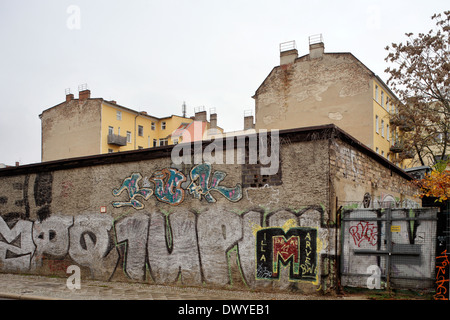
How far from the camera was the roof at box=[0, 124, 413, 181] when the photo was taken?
9680 millimetres

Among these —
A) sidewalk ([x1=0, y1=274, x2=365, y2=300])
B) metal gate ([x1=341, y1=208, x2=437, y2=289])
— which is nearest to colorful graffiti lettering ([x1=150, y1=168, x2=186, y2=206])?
sidewalk ([x1=0, y1=274, x2=365, y2=300])

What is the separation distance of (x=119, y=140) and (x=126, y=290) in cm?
3354

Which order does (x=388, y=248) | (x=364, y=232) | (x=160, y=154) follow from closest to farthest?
(x=388, y=248), (x=364, y=232), (x=160, y=154)

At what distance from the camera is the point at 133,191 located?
40.2ft

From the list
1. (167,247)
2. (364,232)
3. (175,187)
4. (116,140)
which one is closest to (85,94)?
(116,140)

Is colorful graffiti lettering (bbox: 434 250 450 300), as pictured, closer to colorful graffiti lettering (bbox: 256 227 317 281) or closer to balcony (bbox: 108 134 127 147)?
colorful graffiti lettering (bbox: 256 227 317 281)

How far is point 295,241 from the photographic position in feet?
31.8

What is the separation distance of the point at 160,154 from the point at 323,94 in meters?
20.2

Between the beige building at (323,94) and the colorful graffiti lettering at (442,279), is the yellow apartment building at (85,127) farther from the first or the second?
the colorful graffiti lettering at (442,279)

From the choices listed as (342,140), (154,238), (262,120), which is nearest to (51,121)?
(262,120)

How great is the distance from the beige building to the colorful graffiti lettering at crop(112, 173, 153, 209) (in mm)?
19665

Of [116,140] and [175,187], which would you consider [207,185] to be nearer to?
[175,187]

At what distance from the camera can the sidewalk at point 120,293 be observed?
372 inches

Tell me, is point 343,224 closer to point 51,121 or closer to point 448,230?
point 448,230
